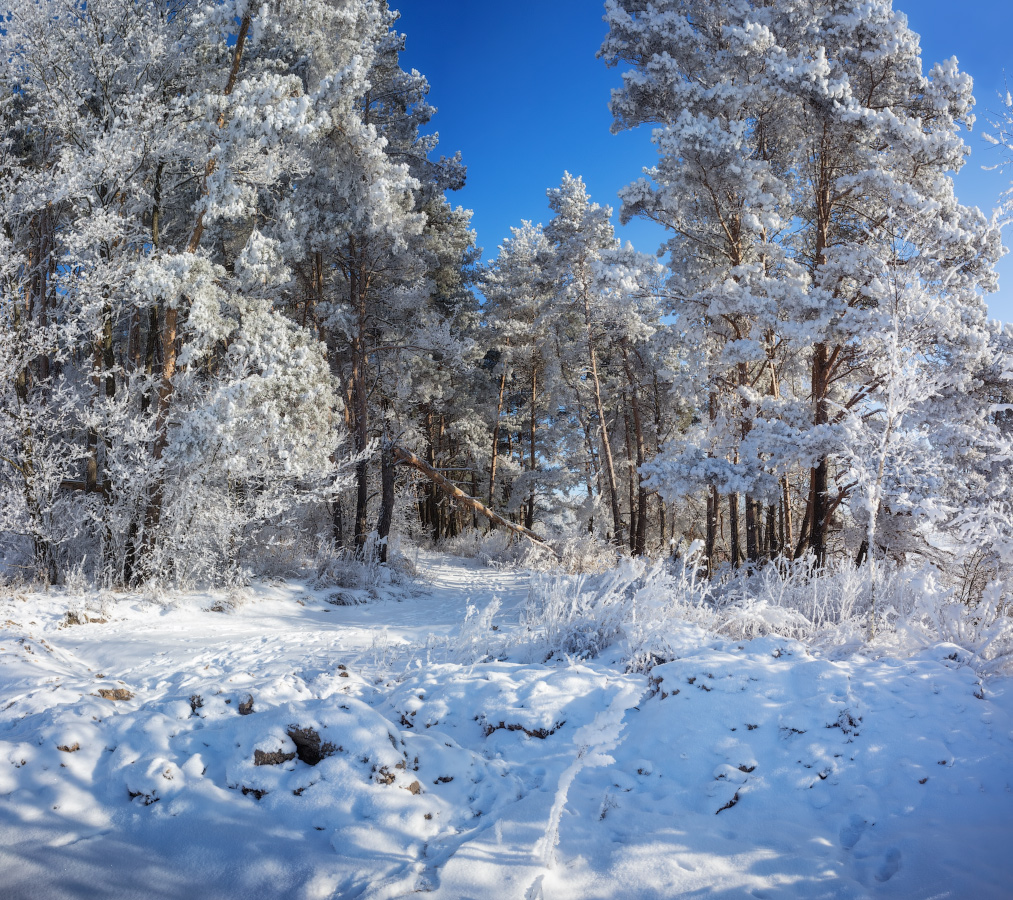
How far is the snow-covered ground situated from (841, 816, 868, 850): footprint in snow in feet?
0.05

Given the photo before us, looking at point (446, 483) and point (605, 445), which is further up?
point (605, 445)

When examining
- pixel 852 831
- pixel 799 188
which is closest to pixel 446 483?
pixel 799 188

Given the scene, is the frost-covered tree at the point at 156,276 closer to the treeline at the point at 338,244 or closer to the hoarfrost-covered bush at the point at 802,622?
the treeline at the point at 338,244

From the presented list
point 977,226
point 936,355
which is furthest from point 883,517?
point 977,226

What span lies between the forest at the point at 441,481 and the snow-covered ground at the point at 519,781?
0.02m

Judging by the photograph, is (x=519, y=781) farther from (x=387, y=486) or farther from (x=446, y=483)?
(x=446, y=483)

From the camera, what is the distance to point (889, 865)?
217cm

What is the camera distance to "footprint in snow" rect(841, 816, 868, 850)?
234 cm

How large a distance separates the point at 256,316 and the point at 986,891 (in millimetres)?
9411

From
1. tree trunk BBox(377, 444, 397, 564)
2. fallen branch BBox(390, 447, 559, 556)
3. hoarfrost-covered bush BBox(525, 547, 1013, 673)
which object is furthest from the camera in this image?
fallen branch BBox(390, 447, 559, 556)

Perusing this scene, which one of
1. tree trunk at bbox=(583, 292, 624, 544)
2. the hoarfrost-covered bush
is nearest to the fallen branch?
tree trunk at bbox=(583, 292, 624, 544)

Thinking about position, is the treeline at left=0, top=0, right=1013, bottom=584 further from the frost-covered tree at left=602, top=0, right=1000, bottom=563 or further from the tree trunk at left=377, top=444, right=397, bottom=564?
the tree trunk at left=377, top=444, right=397, bottom=564

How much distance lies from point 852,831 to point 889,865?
0.23 m

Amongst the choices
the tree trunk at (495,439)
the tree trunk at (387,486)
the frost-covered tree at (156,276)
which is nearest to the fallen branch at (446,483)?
the tree trunk at (387,486)
